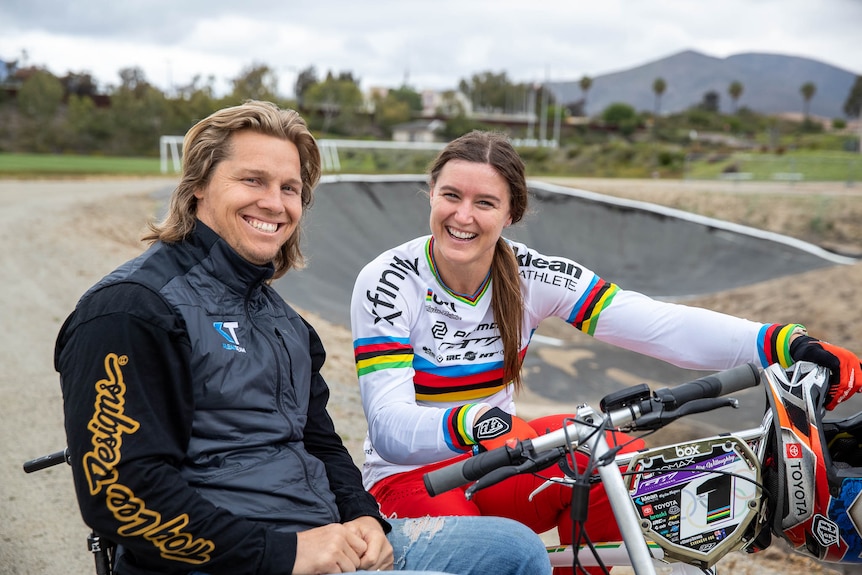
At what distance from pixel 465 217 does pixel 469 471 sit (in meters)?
1.20

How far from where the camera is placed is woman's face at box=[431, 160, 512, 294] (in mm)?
2736

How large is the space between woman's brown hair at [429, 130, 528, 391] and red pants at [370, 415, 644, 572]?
350mm

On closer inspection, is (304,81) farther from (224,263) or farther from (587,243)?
(224,263)

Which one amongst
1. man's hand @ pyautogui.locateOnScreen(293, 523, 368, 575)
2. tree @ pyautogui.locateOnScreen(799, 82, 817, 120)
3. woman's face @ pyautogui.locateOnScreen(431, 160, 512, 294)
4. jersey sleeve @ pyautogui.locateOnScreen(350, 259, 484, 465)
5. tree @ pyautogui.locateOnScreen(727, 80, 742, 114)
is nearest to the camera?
man's hand @ pyautogui.locateOnScreen(293, 523, 368, 575)

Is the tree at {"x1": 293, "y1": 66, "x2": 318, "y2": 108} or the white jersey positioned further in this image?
the tree at {"x1": 293, "y1": 66, "x2": 318, "y2": 108}

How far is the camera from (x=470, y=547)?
205cm

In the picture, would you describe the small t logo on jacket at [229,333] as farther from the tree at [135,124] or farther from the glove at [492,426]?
the tree at [135,124]

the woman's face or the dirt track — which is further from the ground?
the woman's face

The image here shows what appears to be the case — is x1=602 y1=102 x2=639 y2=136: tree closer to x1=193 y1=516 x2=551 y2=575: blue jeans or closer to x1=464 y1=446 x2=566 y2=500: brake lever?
x1=193 y1=516 x2=551 y2=575: blue jeans

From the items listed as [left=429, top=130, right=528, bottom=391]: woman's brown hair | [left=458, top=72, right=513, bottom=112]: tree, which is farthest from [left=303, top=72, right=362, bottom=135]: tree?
[left=429, top=130, right=528, bottom=391]: woman's brown hair

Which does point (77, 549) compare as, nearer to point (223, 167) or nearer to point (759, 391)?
point (223, 167)

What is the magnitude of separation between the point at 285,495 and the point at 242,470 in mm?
135

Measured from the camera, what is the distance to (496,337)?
2830 millimetres

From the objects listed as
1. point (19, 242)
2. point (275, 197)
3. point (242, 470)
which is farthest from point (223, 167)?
point (19, 242)
